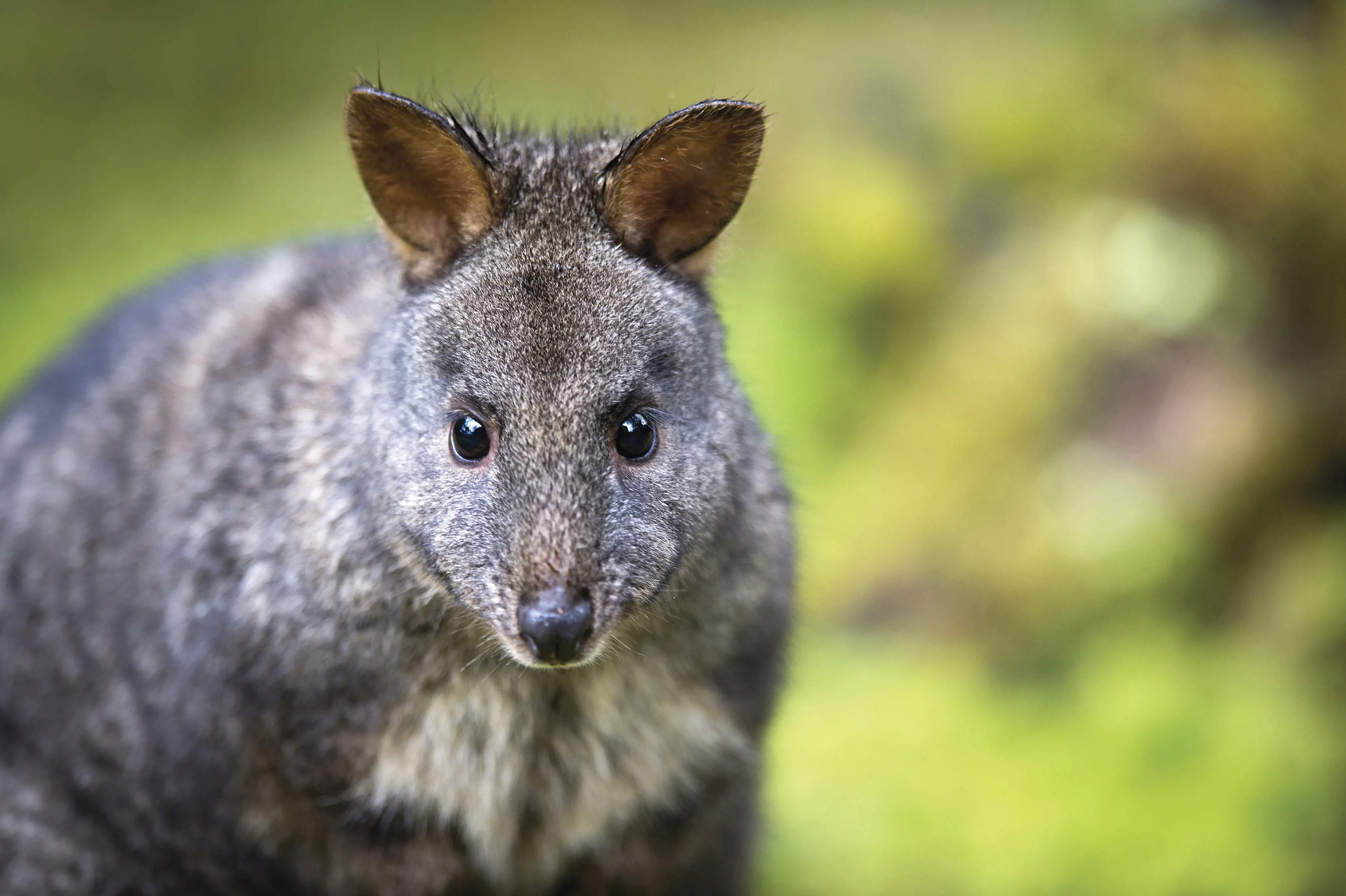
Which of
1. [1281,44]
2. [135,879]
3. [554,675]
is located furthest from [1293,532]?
[135,879]

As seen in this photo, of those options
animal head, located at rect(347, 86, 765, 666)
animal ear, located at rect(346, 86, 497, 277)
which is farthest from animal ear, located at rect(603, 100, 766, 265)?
animal ear, located at rect(346, 86, 497, 277)

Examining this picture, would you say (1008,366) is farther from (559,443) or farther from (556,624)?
(556,624)

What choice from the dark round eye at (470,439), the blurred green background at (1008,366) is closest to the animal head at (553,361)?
the dark round eye at (470,439)

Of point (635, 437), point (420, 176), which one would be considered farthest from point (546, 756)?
point (420, 176)

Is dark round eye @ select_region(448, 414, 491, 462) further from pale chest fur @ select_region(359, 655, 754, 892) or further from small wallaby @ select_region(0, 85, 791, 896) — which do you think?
pale chest fur @ select_region(359, 655, 754, 892)

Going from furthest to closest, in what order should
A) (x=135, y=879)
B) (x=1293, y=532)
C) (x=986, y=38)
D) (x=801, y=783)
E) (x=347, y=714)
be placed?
(x=986, y=38) < (x=1293, y=532) < (x=801, y=783) < (x=135, y=879) < (x=347, y=714)

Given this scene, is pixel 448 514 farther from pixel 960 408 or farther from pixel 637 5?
pixel 637 5
